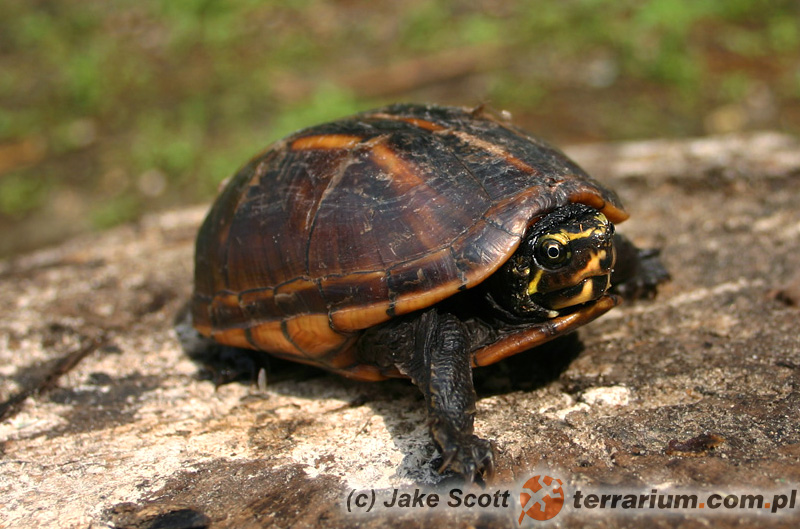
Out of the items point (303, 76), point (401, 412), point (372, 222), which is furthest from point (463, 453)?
point (303, 76)

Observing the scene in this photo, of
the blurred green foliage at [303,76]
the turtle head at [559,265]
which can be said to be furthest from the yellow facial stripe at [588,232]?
the blurred green foliage at [303,76]

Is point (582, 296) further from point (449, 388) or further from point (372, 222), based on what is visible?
point (372, 222)

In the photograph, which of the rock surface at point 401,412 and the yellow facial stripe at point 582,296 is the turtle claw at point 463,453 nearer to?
the rock surface at point 401,412

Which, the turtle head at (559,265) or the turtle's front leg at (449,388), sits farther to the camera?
the turtle head at (559,265)

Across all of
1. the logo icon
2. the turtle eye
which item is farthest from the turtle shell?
the logo icon

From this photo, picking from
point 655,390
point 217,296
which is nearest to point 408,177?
point 217,296

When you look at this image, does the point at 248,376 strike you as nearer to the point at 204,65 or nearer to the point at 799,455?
the point at 799,455

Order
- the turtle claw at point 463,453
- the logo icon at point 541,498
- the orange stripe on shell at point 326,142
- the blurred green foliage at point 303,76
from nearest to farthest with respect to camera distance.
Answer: the logo icon at point 541,498 → the turtle claw at point 463,453 → the orange stripe on shell at point 326,142 → the blurred green foliage at point 303,76
